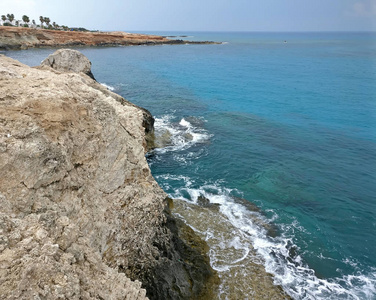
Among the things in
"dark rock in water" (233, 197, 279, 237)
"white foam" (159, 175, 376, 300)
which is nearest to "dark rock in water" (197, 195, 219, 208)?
"white foam" (159, 175, 376, 300)

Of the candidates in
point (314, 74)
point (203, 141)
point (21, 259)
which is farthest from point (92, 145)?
point (314, 74)

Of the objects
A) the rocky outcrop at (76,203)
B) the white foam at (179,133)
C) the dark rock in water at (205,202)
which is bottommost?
the dark rock in water at (205,202)

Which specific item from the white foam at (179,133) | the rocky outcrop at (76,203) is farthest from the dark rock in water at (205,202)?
the rocky outcrop at (76,203)

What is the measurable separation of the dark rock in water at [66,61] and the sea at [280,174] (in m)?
12.7

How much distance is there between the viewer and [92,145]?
10797mm

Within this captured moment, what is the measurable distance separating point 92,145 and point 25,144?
2537mm

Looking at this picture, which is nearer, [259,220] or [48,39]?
[259,220]

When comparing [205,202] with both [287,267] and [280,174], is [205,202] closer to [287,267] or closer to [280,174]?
[287,267]

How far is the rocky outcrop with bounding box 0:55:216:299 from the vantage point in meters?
7.05

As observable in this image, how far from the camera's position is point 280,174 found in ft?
91.7

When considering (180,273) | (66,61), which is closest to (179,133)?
(66,61)

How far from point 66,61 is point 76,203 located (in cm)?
2804

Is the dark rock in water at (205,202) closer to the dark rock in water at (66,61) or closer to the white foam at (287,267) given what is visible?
the white foam at (287,267)

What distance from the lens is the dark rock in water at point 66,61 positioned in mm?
31109
